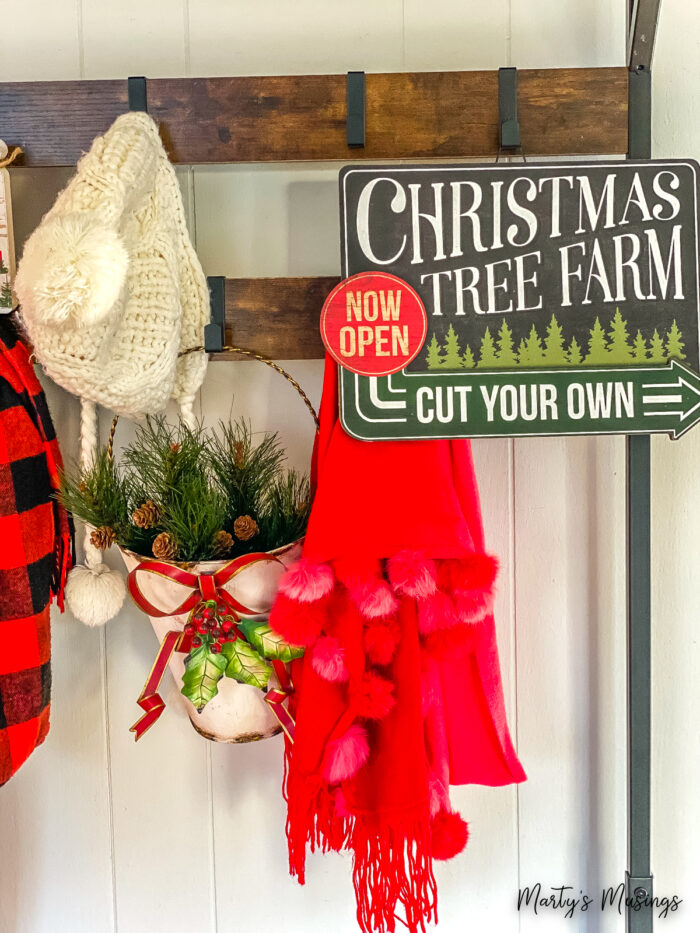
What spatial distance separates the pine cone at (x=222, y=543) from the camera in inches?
28.6

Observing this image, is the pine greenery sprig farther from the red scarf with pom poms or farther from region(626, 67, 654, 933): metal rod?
region(626, 67, 654, 933): metal rod

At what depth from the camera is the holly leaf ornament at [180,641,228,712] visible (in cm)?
71

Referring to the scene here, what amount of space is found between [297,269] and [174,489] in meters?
0.31

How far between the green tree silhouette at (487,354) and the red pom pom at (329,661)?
1.02 feet

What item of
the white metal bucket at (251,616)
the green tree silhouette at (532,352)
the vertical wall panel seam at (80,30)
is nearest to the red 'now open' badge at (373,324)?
the green tree silhouette at (532,352)

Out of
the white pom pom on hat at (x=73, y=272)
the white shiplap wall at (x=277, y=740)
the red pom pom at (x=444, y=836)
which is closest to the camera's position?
the white pom pom on hat at (x=73, y=272)

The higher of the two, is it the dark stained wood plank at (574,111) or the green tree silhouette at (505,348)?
Answer: the dark stained wood plank at (574,111)

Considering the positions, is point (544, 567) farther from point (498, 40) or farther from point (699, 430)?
point (498, 40)

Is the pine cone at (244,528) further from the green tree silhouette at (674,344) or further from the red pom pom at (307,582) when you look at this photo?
the green tree silhouette at (674,344)

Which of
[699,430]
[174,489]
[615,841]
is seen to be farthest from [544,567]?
[174,489]

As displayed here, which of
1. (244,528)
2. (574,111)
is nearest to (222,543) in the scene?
(244,528)

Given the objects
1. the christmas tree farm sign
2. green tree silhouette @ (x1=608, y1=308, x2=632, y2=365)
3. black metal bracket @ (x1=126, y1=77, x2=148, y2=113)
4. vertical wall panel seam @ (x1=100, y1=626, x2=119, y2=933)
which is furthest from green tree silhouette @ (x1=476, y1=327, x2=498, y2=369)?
vertical wall panel seam @ (x1=100, y1=626, x2=119, y2=933)

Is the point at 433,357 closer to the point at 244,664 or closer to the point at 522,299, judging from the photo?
the point at 522,299

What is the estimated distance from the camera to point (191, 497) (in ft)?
2.32
